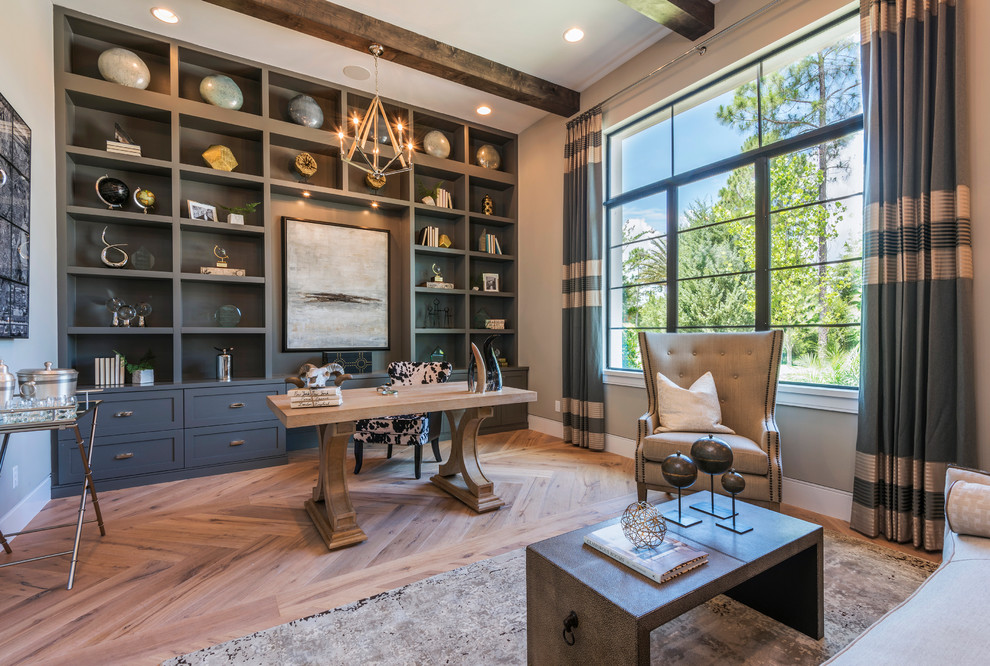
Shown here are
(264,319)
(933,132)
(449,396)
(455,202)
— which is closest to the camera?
(933,132)

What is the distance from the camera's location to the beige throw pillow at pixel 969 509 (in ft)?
4.59

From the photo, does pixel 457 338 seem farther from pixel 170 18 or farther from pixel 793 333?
pixel 170 18

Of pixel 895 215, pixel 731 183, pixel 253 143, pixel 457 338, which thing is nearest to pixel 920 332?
pixel 895 215

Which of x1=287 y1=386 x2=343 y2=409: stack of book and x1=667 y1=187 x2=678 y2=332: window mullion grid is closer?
x1=287 y1=386 x2=343 y2=409: stack of book

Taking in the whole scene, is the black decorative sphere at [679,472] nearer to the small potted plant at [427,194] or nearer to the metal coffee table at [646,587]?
the metal coffee table at [646,587]

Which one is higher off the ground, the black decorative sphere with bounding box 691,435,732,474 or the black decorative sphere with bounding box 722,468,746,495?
the black decorative sphere with bounding box 691,435,732,474

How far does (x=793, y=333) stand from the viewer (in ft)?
9.68

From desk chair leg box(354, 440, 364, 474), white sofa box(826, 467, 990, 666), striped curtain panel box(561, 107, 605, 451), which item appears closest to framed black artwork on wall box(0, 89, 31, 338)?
desk chair leg box(354, 440, 364, 474)

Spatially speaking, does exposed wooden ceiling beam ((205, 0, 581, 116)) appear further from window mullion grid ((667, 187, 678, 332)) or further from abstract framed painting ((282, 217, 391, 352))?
abstract framed painting ((282, 217, 391, 352))

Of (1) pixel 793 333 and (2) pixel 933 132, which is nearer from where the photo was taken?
(2) pixel 933 132

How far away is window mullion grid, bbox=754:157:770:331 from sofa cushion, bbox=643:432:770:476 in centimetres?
89

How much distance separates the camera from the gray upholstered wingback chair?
2.37 metres

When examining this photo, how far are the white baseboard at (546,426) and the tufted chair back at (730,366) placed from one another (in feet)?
5.43

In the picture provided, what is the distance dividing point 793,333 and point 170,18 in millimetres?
4760
